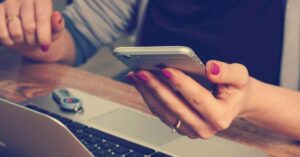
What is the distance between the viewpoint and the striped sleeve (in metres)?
1.13

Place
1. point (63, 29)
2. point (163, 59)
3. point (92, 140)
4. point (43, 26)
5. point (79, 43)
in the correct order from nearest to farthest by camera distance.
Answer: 1. point (163, 59)
2. point (92, 140)
3. point (43, 26)
4. point (63, 29)
5. point (79, 43)

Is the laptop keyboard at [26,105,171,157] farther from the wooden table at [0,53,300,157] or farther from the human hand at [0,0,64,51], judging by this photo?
the human hand at [0,0,64,51]

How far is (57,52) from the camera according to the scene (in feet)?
3.26

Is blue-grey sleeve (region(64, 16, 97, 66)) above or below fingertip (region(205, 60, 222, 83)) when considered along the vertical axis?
below

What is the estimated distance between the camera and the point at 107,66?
2.05 metres

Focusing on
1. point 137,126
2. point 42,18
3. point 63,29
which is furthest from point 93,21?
point 137,126

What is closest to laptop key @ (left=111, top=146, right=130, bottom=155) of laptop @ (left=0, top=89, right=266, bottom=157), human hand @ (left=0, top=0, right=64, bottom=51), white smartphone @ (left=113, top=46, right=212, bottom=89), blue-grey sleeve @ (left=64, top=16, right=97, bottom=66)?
laptop @ (left=0, top=89, right=266, bottom=157)

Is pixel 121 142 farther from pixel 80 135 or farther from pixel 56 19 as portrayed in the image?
pixel 56 19

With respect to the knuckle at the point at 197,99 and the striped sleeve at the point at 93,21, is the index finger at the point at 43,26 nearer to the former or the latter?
the striped sleeve at the point at 93,21

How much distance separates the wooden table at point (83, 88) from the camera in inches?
27.8

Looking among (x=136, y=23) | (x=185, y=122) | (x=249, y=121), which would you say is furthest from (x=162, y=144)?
(x=136, y=23)

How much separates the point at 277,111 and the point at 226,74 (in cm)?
19

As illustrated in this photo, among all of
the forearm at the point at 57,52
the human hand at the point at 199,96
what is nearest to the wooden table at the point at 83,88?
the forearm at the point at 57,52

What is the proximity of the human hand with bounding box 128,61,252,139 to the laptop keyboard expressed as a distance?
0.05m
